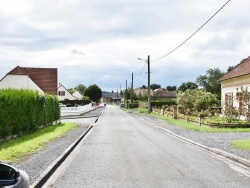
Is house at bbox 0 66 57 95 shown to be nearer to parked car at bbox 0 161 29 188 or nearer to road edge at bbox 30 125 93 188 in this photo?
road edge at bbox 30 125 93 188

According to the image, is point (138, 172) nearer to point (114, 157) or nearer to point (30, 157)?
point (114, 157)

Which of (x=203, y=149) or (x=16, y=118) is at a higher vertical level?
(x=16, y=118)

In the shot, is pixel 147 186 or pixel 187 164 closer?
pixel 147 186

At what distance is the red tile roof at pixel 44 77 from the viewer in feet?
211

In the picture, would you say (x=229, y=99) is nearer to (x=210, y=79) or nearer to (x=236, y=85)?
(x=236, y=85)

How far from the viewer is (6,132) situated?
15781 mm

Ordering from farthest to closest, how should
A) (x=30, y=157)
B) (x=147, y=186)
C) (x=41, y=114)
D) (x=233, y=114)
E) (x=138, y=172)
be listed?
1. (x=233, y=114)
2. (x=41, y=114)
3. (x=30, y=157)
4. (x=138, y=172)
5. (x=147, y=186)

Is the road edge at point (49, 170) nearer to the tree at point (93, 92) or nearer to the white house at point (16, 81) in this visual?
the white house at point (16, 81)

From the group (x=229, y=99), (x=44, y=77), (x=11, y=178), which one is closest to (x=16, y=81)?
(x=44, y=77)

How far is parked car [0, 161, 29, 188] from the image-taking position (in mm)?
4328

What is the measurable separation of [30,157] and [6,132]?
4674 millimetres

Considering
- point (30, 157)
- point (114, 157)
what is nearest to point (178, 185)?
point (114, 157)

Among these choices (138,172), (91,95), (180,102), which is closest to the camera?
(138,172)

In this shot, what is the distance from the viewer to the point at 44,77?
6556cm
